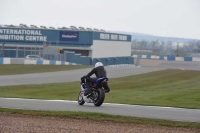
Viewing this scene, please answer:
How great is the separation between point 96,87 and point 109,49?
64801 millimetres

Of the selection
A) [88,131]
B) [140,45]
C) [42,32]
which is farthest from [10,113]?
[140,45]

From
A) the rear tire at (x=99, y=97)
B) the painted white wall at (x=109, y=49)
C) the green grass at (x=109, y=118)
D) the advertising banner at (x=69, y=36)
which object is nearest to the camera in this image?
the green grass at (x=109, y=118)

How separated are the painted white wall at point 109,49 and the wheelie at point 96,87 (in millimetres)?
58855

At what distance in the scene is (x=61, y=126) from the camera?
1201cm

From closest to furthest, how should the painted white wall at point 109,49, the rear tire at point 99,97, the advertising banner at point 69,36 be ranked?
the rear tire at point 99,97, the painted white wall at point 109,49, the advertising banner at point 69,36

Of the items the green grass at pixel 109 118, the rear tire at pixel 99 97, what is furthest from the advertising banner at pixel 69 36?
the green grass at pixel 109 118

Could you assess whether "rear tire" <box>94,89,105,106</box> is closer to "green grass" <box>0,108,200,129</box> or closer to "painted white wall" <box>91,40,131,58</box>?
"green grass" <box>0,108,200,129</box>

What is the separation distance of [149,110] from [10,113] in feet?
16.0

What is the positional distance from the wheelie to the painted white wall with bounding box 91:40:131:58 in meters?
58.9

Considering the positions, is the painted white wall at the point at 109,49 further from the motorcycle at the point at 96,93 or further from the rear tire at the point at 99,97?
the rear tire at the point at 99,97

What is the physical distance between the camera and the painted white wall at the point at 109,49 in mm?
78081

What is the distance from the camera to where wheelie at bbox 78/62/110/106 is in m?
17.8

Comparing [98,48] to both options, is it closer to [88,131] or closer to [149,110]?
[149,110]

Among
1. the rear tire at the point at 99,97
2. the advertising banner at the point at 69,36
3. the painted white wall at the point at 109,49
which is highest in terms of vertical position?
the advertising banner at the point at 69,36
